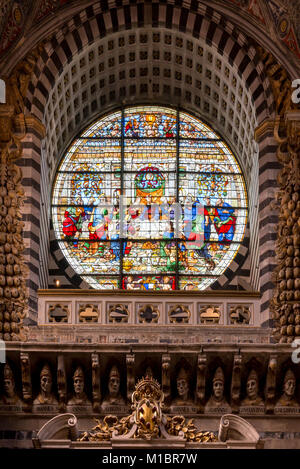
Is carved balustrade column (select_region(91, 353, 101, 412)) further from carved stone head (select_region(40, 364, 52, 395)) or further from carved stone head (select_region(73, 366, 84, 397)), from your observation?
carved stone head (select_region(40, 364, 52, 395))

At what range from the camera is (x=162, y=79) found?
26844mm

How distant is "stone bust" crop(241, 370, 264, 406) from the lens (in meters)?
21.9

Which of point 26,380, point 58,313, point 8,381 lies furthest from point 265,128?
point 8,381

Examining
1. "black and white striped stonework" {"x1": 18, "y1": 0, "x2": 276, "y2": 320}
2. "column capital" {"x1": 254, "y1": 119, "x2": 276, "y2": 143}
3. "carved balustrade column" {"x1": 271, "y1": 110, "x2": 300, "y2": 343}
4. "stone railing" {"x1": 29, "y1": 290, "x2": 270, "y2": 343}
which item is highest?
"black and white striped stonework" {"x1": 18, "y1": 0, "x2": 276, "y2": 320}

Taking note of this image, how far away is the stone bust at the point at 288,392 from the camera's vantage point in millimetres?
21844

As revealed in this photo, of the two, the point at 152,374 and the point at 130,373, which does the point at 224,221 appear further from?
the point at 130,373

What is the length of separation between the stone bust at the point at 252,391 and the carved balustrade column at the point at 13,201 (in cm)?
363

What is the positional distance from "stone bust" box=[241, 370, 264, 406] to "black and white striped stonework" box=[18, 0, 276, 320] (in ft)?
6.10

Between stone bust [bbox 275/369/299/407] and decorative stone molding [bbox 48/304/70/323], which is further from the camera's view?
decorative stone molding [bbox 48/304/70/323]

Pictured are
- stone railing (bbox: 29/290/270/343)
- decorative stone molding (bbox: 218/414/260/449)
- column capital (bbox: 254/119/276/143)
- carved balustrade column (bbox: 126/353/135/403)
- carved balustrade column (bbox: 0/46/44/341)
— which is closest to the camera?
decorative stone molding (bbox: 218/414/260/449)

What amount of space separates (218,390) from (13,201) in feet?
15.3

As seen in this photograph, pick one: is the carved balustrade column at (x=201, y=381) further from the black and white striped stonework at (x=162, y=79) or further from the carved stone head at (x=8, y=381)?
the carved stone head at (x=8, y=381)

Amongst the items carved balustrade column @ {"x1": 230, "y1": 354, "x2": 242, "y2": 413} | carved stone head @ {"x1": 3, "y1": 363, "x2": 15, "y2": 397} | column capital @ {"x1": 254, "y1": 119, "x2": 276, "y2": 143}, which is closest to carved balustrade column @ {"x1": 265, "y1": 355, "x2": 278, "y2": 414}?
carved balustrade column @ {"x1": 230, "y1": 354, "x2": 242, "y2": 413}
